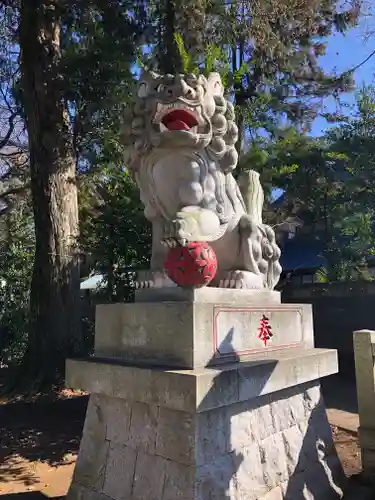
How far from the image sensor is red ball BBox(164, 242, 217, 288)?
248cm

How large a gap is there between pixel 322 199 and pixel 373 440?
19.0ft

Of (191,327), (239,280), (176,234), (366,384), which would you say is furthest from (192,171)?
(366,384)

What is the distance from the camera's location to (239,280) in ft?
9.62

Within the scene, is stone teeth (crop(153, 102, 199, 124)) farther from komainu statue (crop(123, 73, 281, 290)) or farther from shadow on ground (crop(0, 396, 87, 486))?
shadow on ground (crop(0, 396, 87, 486))

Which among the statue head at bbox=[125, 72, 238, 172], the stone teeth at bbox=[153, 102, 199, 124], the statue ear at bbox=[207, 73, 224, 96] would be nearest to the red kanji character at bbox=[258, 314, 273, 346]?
the statue head at bbox=[125, 72, 238, 172]

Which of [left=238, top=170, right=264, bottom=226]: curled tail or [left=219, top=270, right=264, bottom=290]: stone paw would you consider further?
[left=238, top=170, right=264, bottom=226]: curled tail

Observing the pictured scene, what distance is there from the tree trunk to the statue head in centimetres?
331

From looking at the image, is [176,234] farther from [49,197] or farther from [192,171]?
[49,197]

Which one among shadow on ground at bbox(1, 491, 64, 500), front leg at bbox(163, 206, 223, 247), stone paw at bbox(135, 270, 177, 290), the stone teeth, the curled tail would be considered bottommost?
shadow on ground at bbox(1, 491, 64, 500)

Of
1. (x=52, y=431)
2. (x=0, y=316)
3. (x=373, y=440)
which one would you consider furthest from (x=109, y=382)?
(x=0, y=316)

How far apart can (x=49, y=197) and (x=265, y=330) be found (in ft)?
14.0

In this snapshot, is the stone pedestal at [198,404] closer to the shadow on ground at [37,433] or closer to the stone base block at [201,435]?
the stone base block at [201,435]

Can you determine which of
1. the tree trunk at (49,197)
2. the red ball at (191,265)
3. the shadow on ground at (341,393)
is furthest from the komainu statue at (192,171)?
the shadow on ground at (341,393)

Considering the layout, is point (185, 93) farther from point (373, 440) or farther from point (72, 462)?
point (72, 462)
